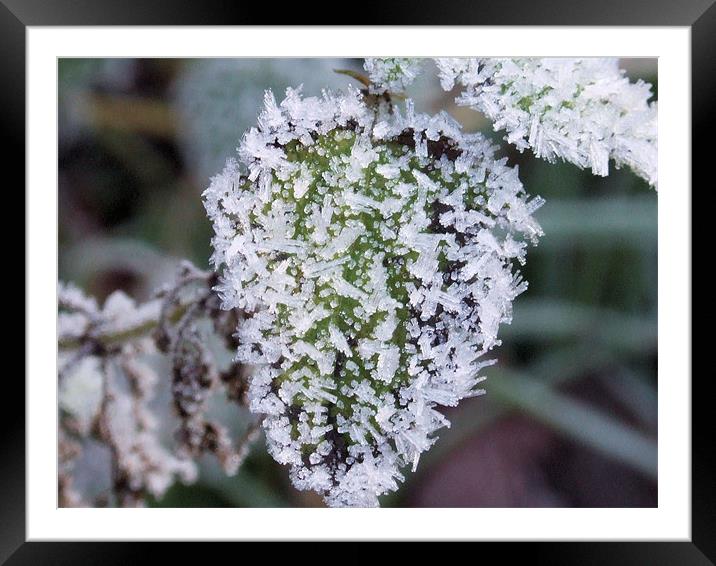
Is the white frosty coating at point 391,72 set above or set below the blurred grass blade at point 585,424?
above

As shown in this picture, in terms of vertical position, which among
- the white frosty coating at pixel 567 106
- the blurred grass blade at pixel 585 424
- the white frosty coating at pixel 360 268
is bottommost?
the blurred grass blade at pixel 585 424

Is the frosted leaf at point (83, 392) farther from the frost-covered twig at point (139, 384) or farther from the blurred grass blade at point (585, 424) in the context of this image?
the blurred grass blade at point (585, 424)

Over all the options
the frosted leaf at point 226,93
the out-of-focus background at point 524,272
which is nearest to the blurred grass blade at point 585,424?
the out-of-focus background at point 524,272

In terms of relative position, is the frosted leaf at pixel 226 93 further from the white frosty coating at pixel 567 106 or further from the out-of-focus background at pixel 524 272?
the white frosty coating at pixel 567 106

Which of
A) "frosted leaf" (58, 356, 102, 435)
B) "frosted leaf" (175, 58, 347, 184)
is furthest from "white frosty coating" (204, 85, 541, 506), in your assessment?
"frosted leaf" (58, 356, 102, 435)

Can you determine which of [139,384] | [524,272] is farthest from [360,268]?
[139,384]

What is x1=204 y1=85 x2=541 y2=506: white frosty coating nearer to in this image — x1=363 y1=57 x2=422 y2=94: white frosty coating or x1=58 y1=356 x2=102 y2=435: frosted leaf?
x1=363 y1=57 x2=422 y2=94: white frosty coating
